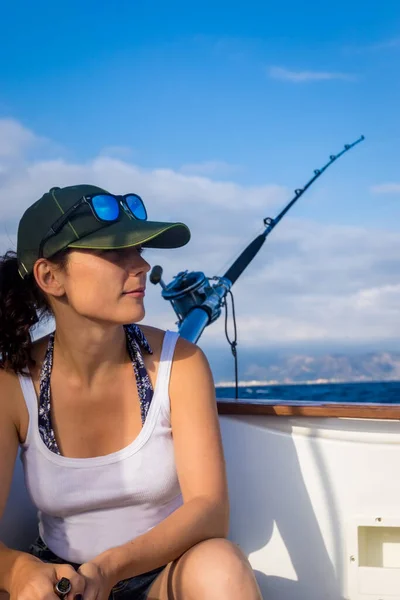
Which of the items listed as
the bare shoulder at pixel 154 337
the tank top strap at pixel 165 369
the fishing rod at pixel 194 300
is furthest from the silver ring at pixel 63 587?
the fishing rod at pixel 194 300

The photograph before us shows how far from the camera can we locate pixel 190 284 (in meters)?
3.42

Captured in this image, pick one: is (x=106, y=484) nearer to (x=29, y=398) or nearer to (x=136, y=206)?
(x=29, y=398)

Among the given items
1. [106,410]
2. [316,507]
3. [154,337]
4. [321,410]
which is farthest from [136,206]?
[316,507]

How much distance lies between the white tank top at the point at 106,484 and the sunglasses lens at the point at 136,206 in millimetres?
312

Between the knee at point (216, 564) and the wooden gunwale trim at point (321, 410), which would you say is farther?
the wooden gunwale trim at point (321, 410)

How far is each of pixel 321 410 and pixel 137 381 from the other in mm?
541

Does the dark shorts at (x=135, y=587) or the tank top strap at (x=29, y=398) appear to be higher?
the tank top strap at (x=29, y=398)

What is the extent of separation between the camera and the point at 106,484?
1.57 meters

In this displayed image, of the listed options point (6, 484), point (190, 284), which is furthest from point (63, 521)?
point (190, 284)

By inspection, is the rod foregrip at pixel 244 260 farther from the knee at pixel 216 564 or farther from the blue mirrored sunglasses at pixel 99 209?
the knee at pixel 216 564

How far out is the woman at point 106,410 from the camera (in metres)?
1.46

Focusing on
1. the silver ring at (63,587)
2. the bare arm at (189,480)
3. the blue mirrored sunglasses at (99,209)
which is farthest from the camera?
the blue mirrored sunglasses at (99,209)

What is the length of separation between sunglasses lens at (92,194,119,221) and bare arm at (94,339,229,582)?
0.35 metres

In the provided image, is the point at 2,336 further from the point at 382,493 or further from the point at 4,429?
the point at 382,493
